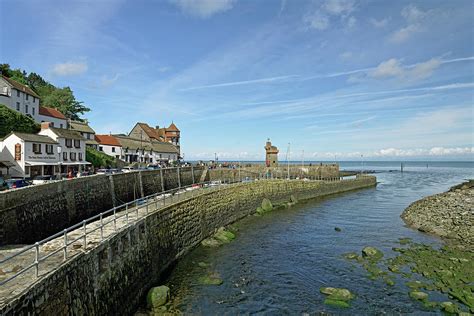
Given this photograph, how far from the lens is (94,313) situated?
11023 mm

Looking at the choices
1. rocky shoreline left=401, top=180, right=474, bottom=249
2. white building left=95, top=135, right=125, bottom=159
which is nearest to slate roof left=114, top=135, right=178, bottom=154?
white building left=95, top=135, right=125, bottom=159

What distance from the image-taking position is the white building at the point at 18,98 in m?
45.0

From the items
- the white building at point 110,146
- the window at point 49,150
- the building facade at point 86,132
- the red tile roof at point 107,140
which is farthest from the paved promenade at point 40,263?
the red tile roof at point 107,140

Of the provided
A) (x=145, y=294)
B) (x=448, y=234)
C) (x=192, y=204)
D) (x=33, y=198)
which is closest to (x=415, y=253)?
(x=448, y=234)

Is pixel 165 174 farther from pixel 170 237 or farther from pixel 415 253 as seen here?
pixel 415 253

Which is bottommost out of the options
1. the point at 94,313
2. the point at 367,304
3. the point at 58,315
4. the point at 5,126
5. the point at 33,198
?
the point at 367,304

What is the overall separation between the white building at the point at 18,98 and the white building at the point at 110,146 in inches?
492

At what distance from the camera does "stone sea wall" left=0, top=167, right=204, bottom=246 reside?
16.8 meters

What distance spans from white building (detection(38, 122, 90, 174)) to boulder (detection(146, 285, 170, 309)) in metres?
30.4

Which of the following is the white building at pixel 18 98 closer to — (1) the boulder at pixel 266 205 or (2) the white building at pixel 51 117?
(2) the white building at pixel 51 117

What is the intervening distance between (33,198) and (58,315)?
1228 cm

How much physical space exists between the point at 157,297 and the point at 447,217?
97.1 feet

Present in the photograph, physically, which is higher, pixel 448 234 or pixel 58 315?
pixel 58 315

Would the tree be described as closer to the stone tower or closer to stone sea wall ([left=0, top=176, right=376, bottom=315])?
the stone tower
